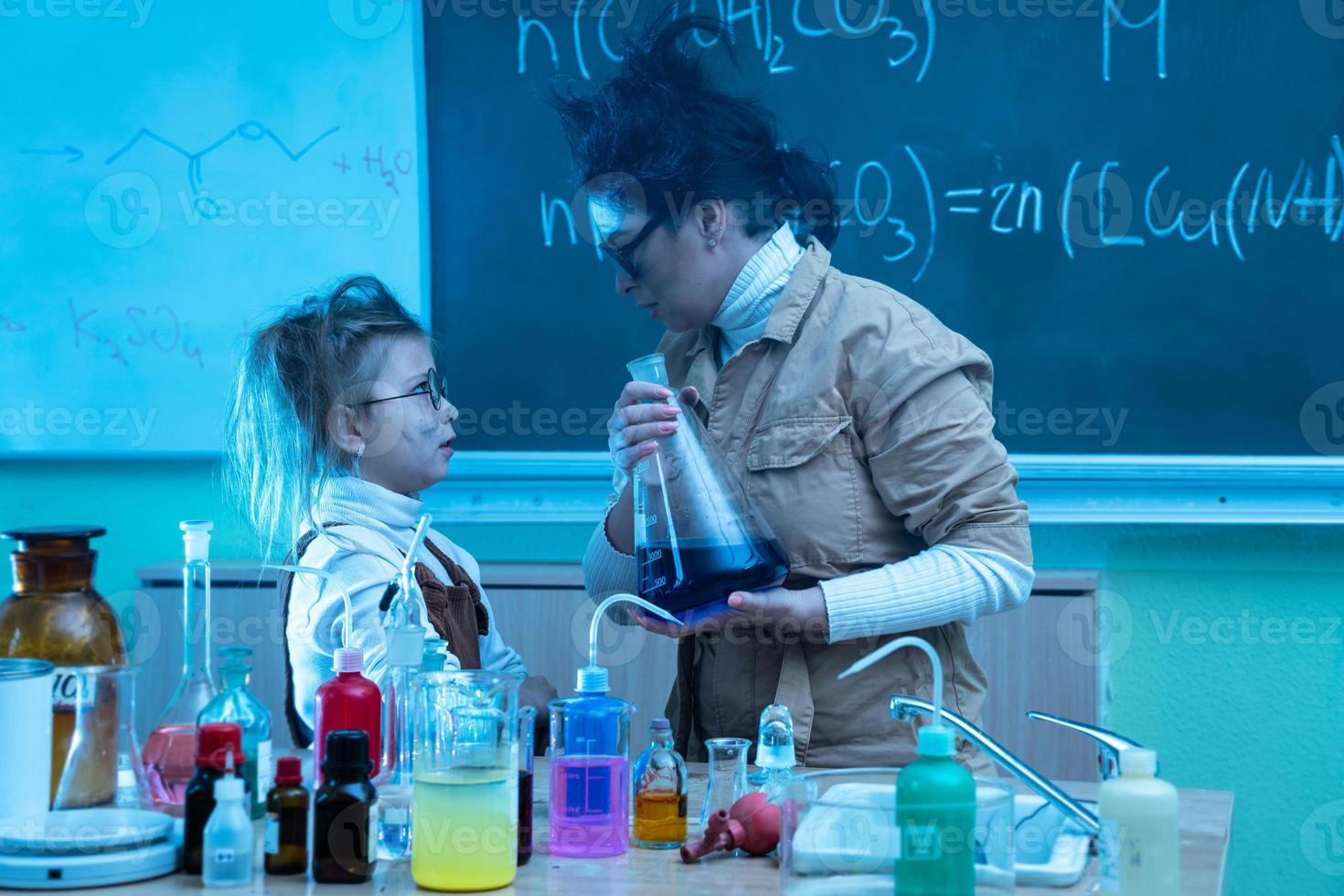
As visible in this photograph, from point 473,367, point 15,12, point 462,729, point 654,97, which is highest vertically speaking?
point 15,12

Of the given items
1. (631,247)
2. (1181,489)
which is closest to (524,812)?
(631,247)

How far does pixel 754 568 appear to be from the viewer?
4.01 ft

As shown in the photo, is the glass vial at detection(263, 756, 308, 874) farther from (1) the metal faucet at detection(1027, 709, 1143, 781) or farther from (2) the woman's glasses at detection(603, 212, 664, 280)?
(2) the woman's glasses at detection(603, 212, 664, 280)

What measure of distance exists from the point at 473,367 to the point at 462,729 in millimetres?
1320

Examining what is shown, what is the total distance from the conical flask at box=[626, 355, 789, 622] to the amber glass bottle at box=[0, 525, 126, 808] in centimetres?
48

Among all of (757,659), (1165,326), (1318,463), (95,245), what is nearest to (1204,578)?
(1318,463)

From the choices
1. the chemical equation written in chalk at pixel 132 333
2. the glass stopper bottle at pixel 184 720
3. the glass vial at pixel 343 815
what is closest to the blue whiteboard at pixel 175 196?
the chemical equation written in chalk at pixel 132 333

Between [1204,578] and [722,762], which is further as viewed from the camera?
[1204,578]

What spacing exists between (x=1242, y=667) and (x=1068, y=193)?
786mm

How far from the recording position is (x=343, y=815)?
0.95 meters

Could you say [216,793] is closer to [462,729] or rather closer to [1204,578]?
[462,729]

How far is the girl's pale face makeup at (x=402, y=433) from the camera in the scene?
158 centimetres

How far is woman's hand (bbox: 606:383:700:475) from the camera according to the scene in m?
1.24

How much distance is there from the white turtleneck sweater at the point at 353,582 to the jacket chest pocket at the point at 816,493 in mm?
345
